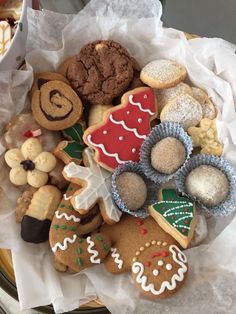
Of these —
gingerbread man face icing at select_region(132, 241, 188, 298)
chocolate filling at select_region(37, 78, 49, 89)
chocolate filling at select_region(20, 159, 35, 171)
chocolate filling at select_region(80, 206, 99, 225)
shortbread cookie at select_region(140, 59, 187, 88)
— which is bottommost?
gingerbread man face icing at select_region(132, 241, 188, 298)

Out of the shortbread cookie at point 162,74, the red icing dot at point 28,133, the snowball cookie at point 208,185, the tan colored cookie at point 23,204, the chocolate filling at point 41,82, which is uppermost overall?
the shortbread cookie at point 162,74

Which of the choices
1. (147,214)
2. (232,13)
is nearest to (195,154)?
(147,214)

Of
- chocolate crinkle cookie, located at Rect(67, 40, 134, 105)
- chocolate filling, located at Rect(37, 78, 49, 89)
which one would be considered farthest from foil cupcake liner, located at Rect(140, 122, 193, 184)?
chocolate filling, located at Rect(37, 78, 49, 89)

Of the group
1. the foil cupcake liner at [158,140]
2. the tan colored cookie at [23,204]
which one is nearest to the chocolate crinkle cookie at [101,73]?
the foil cupcake liner at [158,140]

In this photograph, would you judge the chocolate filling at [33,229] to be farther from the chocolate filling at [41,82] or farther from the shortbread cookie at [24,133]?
the chocolate filling at [41,82]

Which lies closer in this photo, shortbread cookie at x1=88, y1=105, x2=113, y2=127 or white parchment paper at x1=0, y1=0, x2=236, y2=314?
white parchment paper at x1=0, y1=0, x2=236, y2=314

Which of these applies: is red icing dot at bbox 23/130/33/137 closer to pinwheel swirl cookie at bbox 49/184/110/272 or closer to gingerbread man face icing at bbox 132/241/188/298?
pinwheel swirl cookie at bbox 49/184/110/272
